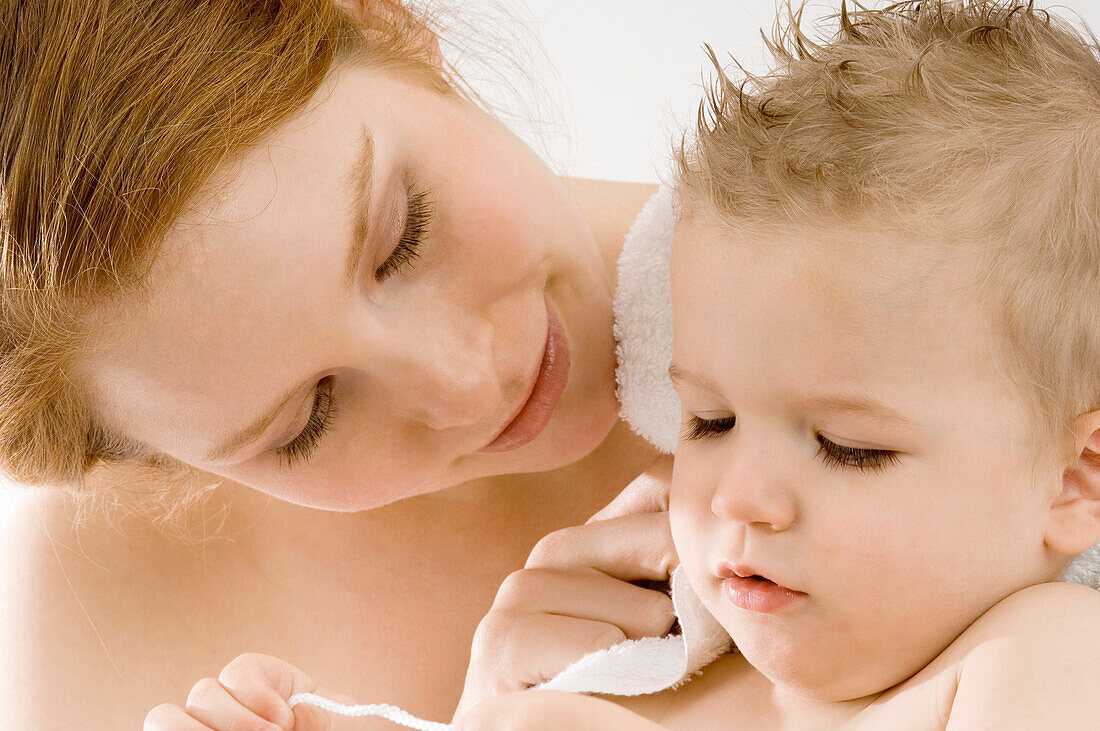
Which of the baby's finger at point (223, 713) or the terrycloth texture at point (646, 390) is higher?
the terrycloth texture at point (646, 390)

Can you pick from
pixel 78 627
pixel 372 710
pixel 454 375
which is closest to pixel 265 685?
pixel 372 710

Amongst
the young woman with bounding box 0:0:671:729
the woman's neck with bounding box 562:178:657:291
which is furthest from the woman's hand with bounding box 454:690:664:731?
the woman's neck with bounding box 562:178:657:291

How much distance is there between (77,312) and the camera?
1.01 meters

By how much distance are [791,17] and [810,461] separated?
1.56 ft

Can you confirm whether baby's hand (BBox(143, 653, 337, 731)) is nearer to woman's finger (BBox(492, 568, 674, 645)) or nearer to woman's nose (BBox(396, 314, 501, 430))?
woman's finger (BBox(492, 568, 674, 645))

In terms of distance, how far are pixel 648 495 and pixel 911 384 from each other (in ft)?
1.75

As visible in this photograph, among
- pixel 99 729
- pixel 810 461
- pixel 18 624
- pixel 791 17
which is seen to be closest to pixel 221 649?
pixel 99 729

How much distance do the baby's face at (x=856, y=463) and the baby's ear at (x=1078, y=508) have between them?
1 centimetres

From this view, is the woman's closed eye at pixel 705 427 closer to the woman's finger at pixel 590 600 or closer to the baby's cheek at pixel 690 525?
the baby's cheek at pixel 690 525

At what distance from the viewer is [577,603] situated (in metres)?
1.24

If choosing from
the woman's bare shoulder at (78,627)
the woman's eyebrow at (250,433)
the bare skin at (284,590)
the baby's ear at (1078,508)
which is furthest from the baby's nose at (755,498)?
the woman's bare shoulder at (78,627)

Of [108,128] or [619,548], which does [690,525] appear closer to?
[619,548]

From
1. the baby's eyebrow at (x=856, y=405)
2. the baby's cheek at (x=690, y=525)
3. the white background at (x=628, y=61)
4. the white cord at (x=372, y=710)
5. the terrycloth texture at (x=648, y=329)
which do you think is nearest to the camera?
the baby's eyebrow at (x=856, y=405)

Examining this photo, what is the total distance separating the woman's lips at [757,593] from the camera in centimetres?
90
